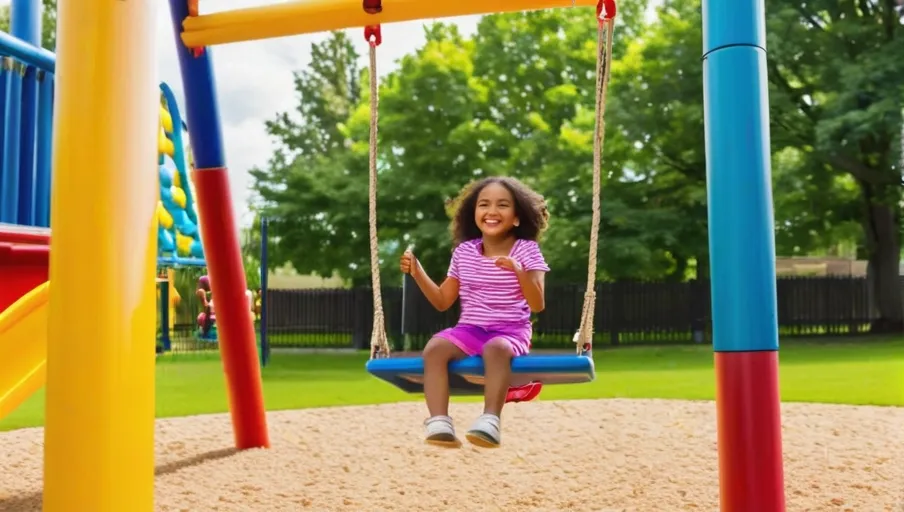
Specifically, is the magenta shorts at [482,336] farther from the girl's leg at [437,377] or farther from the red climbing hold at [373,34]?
the red climbing hold at [373,34]

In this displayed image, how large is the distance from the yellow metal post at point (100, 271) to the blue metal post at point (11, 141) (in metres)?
3.06

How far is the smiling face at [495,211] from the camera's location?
12.9ft

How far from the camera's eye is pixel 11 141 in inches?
214

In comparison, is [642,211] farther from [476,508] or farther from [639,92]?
[476,508]

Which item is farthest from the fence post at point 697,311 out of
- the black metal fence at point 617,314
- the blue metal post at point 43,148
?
the blue metal post at point 43,148

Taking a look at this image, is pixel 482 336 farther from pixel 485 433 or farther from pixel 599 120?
pixel 599 120

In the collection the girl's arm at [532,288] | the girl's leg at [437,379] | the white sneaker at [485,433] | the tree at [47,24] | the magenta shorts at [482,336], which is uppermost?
the tree at [47,24]

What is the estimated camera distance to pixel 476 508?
4688 mm

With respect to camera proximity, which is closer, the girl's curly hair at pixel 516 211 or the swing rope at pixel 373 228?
the swing rope at pixel 373 228

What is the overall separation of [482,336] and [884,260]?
65.8 ft

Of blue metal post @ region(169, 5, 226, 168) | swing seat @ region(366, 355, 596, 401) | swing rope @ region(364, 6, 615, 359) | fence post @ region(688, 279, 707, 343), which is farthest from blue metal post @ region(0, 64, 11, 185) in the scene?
fence post @ region(688, 279, 707, 343)

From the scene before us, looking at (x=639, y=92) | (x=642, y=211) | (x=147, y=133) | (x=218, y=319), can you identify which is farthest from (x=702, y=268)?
(x=147, y=133)

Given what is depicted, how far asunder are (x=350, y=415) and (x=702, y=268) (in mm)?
16010

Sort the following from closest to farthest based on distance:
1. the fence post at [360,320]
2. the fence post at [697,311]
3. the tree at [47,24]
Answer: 1. the fence post at [697,311]
2. the fence post at [360,320]
3. the tree at [47,24]
